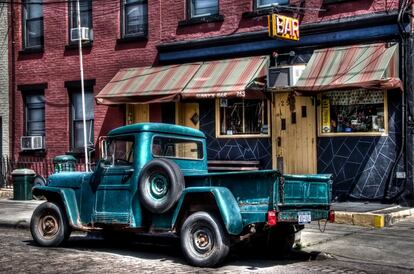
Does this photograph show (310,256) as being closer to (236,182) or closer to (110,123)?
(236,182)

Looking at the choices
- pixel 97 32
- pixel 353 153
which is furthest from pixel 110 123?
pixel 353 153

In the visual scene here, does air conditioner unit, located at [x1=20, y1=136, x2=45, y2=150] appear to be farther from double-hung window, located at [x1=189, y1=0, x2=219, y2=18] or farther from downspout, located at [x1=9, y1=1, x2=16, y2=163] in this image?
double-hung window, located at [x1=189, y1=0, x2=219, y2=18]

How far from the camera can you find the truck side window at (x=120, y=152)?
10.3 meters

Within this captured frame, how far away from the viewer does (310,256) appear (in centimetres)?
992

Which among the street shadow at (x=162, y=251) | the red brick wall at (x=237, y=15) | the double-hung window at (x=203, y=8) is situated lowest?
the street shadow at (x=162, y=251)

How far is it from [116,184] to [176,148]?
3.84 ft

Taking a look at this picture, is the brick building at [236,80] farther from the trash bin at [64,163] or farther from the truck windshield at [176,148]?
the truck windshield at [176,148]

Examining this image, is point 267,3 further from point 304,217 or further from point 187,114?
point 304,217

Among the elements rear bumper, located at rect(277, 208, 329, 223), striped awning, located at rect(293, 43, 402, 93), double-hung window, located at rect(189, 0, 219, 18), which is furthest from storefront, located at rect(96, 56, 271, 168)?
rear bumper, located at rect(277, 208, 329, 223)

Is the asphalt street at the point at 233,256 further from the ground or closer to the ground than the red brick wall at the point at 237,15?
closer to the ground

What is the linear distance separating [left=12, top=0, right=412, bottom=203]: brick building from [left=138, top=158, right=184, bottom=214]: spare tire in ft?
19.0

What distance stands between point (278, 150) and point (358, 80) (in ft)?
10.4

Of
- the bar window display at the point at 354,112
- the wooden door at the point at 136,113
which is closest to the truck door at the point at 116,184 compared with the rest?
the bar window display at the point at 354,112

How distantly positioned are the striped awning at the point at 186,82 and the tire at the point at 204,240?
6.57 meters
